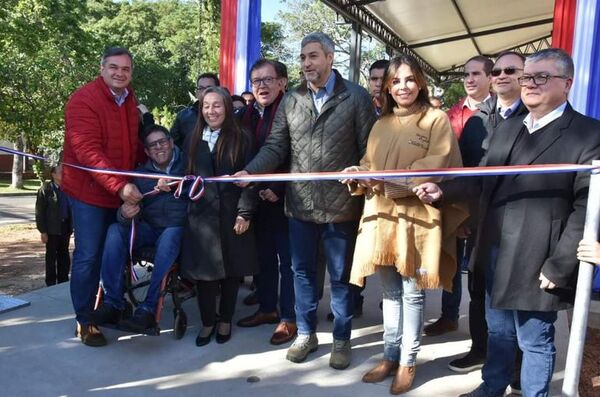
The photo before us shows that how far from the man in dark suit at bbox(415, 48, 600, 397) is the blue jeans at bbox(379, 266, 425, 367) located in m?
0.43

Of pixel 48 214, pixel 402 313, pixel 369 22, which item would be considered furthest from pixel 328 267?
pixel 369 22

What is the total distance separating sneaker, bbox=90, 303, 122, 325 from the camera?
332 centimetres

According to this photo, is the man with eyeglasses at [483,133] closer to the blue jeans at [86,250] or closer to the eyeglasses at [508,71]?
the eyeglasses at [508,71]

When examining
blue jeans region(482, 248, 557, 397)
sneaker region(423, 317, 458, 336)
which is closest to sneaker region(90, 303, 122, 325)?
sneaker region(423, 317, 458, 336)

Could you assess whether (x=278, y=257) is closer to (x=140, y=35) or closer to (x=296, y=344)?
(x=296, y=344)

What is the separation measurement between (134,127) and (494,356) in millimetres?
2666

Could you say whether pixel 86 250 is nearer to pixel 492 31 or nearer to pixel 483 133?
pixel 483 133

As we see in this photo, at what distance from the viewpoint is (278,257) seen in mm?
3961

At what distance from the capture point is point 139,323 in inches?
128

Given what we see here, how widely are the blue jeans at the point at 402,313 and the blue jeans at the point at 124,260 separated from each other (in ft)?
4.76

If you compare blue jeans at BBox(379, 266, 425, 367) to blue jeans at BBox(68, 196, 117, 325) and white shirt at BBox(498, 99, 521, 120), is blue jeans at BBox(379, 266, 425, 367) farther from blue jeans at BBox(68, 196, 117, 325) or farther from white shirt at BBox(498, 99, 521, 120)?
blue jeans at BBox(68, 196, 117, 325)

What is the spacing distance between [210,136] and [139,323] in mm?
1314

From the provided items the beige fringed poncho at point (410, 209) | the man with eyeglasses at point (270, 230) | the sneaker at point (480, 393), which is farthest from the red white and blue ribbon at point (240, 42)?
the sneaker at point (480, 393)

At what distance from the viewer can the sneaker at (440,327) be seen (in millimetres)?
3635
